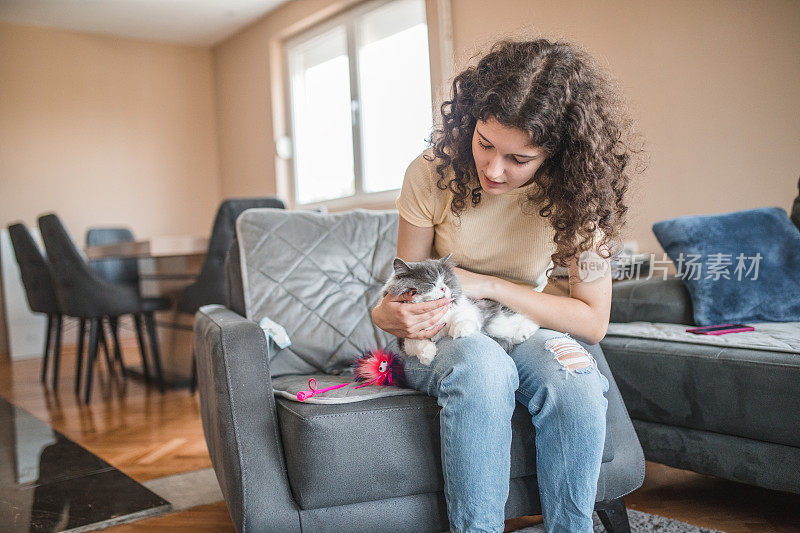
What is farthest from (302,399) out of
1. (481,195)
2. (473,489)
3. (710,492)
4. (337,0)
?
(337,0)

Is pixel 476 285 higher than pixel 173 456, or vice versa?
pixel 476 285

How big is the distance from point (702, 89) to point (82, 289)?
3048 millimetres

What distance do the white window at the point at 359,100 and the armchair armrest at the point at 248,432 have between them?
9.79ft

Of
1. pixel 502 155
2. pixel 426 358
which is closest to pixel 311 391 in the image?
pixel 426 358

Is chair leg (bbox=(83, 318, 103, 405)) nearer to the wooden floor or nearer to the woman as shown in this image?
the wooden floor

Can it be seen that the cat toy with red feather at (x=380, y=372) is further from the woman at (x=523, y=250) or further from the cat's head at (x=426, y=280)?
the cat's head at (x=426, y=280)

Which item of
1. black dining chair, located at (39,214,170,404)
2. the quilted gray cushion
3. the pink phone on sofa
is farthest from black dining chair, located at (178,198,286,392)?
the pink phone on sofa

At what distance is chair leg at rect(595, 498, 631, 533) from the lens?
4.74 feet

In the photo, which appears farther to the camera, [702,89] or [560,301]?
[702,89]

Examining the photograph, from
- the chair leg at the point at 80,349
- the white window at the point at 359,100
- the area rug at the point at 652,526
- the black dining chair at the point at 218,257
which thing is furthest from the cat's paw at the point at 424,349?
the white window at the point at 359,100

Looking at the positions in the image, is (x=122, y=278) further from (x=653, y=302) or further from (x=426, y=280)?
(x=426, y=280)

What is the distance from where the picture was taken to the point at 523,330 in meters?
1.40

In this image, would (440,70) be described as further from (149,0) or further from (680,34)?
(149,0)

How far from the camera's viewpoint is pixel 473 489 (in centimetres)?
119
